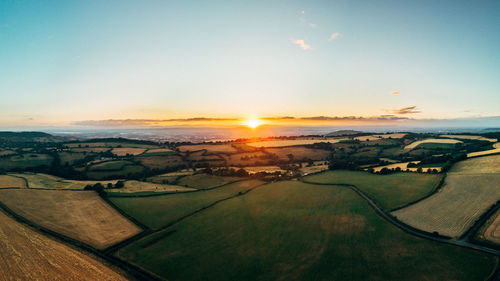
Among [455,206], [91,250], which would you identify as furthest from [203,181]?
[455,206]

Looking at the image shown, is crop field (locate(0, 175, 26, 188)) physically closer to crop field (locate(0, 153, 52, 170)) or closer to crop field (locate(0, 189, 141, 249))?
crop field (locate(0, 189, 141, 249))

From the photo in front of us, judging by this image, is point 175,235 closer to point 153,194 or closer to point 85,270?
point 85,270

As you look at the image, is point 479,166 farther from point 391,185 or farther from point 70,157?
point 70,157

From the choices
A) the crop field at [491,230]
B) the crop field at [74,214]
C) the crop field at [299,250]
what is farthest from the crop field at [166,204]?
the crop field at [491,230]

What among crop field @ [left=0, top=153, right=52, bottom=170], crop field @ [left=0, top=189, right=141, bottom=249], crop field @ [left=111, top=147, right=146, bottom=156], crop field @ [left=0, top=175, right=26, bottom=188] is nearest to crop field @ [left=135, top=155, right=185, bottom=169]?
crop field @ [left=111, top=147, right=146, bottom=156]

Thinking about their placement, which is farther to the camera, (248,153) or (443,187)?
(248,153)

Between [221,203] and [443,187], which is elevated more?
[443,187]

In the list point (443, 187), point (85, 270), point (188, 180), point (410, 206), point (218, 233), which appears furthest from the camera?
point (188, 180)

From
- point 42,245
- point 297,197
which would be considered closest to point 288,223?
point 297,197
